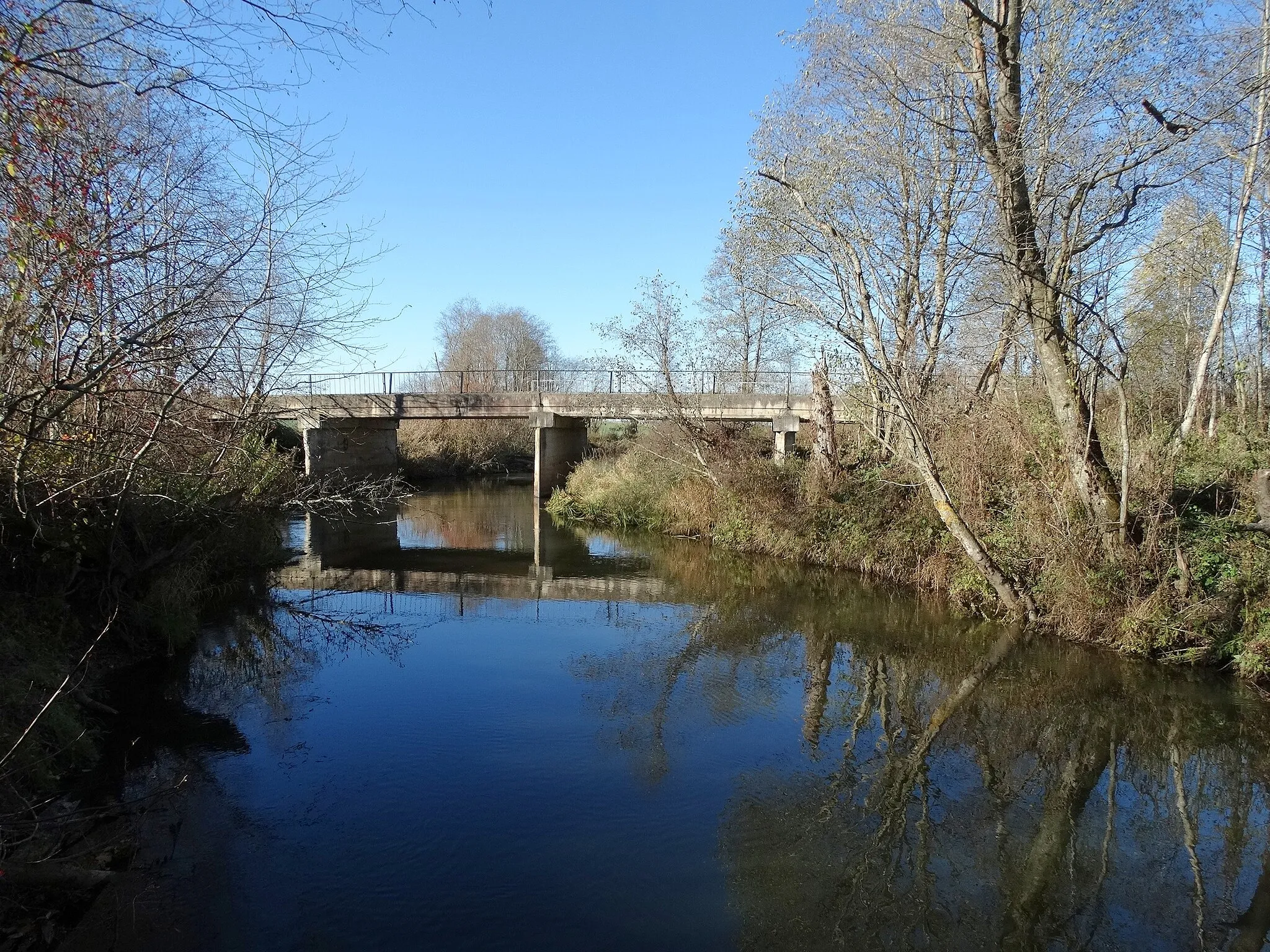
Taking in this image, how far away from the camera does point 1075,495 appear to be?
35.8 feet

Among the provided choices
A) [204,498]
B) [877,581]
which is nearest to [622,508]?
[877,581]

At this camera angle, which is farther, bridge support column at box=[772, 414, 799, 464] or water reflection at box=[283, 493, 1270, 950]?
bridge support column at box=[772, 414, 799, 464]

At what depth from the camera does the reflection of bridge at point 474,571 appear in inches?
586

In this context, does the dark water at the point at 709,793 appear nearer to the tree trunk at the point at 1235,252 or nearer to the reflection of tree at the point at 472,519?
the tree trunk at the point at 1235,252

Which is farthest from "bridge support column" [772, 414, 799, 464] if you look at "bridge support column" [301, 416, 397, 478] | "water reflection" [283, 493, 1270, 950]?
"bridge support column" [301, 416, 397, 478]

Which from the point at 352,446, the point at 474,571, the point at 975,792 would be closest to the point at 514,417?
the point at 352,446

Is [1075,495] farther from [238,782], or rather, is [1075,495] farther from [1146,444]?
[238,782]

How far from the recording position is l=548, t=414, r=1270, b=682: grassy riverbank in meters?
9.41

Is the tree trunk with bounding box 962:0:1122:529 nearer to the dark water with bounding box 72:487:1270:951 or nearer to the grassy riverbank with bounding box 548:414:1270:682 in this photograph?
the grassy riverbank with bounding box 548:414:1270:682

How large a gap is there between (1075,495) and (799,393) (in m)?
15.0

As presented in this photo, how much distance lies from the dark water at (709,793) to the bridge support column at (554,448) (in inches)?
676

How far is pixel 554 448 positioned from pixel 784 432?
9571mm

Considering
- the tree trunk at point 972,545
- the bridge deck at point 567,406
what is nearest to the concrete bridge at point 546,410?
the bridge deck at point 567,406

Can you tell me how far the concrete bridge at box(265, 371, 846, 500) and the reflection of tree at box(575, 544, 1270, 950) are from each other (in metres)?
11.2
